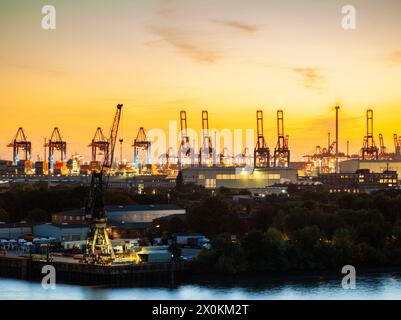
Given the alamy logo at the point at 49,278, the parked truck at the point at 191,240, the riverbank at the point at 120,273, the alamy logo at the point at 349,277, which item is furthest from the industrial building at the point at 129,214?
the alamy logo at the point at 349,277

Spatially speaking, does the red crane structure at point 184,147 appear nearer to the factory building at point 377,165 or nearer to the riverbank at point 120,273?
the factory building at point 377,165

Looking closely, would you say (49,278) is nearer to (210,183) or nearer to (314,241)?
(314,241)

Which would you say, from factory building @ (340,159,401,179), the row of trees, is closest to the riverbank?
the row of trees

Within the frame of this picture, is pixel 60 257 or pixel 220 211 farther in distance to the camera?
pixel 220 211

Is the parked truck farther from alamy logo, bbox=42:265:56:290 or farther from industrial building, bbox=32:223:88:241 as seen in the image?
alamy logo, bbox=42:265:56:290
